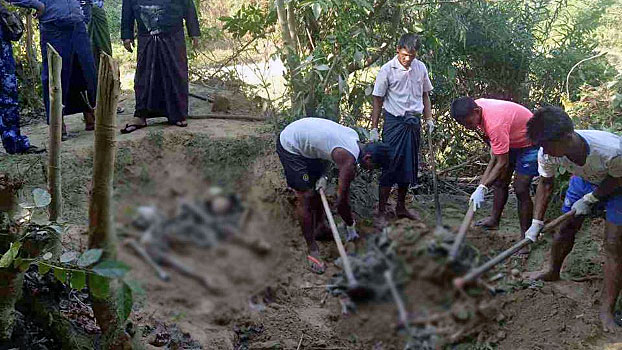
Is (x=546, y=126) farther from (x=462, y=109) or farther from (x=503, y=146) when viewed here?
(x=503, y=146)

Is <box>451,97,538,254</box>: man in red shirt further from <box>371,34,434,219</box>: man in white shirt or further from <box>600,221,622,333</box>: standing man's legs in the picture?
<box>600,221,622,333</box>: standing man's legs

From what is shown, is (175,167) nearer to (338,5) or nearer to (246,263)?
(246,263)

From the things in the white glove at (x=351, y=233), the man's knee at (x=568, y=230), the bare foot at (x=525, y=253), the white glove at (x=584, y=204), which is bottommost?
the bare foot at (x=525, y=253)

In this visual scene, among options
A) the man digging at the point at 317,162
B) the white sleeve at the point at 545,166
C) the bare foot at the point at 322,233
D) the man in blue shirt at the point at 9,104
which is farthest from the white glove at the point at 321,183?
the man in blue shirt at the point at 9,104

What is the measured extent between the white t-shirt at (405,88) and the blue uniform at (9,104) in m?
2.53

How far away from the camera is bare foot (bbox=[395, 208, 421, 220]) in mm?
1476

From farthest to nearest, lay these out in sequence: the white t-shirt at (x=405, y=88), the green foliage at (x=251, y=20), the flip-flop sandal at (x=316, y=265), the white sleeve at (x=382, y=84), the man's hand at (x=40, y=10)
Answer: the green foliage at (x=251, y=20) < the man's hand at (x=40, y=10) < the white sleeve at (x=382, y=84) < the white t-shirt at (x=405, y=88) < the flip-flop sandal at (x=316, y=265)

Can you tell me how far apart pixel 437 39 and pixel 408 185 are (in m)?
3.49

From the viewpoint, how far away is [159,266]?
0.82m

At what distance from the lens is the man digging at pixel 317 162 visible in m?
1.65

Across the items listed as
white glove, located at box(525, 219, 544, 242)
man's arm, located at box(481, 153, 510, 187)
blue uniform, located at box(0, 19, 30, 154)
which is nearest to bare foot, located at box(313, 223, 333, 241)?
man's arm, located at box(481, 153, 510, 187)

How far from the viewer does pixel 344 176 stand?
5.71ft

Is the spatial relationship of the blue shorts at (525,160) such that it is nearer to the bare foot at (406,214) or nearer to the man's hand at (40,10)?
the bare foot at (406,214)

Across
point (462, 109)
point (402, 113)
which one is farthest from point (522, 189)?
point (402, 113)
